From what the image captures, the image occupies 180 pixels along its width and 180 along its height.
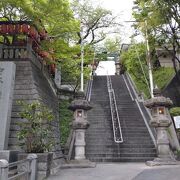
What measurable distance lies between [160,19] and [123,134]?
7.37 metres

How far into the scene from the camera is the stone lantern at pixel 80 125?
45.7 feet

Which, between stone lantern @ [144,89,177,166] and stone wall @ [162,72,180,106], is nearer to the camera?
stone lantern @ [144,89,177,166]

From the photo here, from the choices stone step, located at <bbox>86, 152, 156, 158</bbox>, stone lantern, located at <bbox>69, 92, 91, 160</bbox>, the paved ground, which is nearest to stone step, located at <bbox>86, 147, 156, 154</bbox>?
stone step, located at <bbox>86, 152, 156, 158</bbox>

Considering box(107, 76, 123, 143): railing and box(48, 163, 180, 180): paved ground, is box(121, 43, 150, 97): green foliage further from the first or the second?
box(48, 163, 180, 180): paved ground

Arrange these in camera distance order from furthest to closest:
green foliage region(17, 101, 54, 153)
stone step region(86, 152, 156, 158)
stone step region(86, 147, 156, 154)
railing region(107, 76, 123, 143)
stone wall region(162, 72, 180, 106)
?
stone wall region(162, 72, 180, 106) < railing region(107, 76, 123, 143) < stone step region(86, 147, 156, 154) < stone step region(86, 152, 156, 158) < green foliage region(17, 101, 54, 153)

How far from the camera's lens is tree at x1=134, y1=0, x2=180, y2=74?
17.5m

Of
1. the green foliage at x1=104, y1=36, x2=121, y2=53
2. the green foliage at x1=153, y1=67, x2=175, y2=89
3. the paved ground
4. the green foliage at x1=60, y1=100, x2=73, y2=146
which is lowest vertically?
the paved ground

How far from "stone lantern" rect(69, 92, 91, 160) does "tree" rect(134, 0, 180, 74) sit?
7512mm

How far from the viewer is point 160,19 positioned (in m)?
18.0

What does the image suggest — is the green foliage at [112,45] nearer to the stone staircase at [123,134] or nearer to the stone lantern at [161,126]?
the stone staircase at [123,134]

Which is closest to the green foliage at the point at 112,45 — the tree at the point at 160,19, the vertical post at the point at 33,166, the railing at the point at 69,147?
the tree at the point at 160,19

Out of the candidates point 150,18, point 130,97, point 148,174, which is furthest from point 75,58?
point 148,174

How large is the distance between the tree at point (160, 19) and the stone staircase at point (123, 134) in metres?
5.14

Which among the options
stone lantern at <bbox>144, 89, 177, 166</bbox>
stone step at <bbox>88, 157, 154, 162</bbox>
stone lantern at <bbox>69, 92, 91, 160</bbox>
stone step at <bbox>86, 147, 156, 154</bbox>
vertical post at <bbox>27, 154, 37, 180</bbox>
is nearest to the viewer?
vertical post at <bbox>27, 154, 37, 180</bbox>
